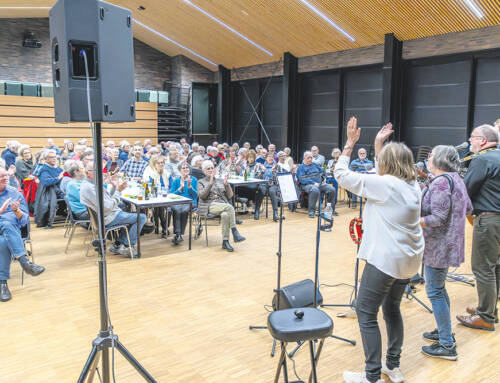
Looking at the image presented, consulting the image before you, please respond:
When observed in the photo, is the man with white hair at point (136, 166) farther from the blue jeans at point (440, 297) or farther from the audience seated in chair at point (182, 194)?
the blue jeans at point (440, 297)

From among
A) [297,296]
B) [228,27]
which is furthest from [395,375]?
[228,27]

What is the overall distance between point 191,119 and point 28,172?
366 inches

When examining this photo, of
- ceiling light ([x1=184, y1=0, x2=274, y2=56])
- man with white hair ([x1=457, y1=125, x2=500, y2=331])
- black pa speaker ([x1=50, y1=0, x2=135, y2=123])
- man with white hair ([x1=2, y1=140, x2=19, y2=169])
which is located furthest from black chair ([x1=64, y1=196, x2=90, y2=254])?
ceiling light ([x1=184, y1=0, x2=274, y2=56])

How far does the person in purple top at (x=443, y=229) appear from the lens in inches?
117

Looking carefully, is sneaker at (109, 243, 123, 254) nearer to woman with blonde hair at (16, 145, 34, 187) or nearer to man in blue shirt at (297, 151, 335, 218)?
woman with blonde hair at (16, 145, 34, 187)

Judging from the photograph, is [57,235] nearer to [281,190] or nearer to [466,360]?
[281,190]

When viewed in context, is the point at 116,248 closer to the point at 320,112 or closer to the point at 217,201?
the point at 217,201

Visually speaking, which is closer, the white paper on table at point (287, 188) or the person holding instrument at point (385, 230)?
the person holding instrument at point (385, 230)

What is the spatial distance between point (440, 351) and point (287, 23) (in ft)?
33.6

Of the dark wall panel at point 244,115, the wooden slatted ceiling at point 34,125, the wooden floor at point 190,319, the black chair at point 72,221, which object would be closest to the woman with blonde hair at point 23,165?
the black chair at point 72,221

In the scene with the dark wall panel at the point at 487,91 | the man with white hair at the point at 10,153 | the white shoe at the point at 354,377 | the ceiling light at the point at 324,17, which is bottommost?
the white shoe at the point at 354,377

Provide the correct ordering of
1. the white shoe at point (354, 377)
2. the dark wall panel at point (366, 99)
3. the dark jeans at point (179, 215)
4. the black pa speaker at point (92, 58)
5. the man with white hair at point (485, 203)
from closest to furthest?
the black pa speaker at point (92, 58), the white shoe at point (354, 377), the man with white hair at point (485, 203), the dark jeans at point (179, 215), the dark wall panel at point (366, 99)

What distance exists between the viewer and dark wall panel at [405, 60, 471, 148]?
1002 cm

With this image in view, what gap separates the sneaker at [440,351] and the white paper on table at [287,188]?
1537 millimetres
